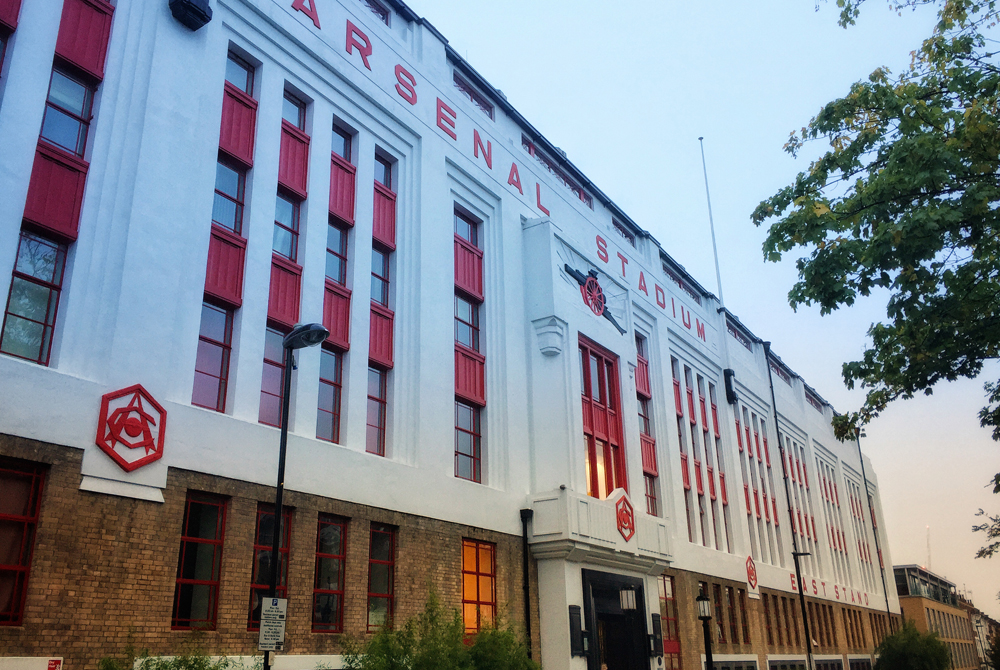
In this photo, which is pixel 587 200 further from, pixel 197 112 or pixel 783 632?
pixel 783 632

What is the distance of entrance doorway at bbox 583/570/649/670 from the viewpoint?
25406 mm

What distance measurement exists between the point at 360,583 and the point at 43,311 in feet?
27.3

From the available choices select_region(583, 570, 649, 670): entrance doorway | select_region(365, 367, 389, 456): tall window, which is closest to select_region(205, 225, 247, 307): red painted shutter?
select_region(365, 367, 389, 456): tall window

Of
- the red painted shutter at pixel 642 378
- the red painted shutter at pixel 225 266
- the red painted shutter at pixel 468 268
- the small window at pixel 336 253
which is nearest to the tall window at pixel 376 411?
the small window at pixel 336 253

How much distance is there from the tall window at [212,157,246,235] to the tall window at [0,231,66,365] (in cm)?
371

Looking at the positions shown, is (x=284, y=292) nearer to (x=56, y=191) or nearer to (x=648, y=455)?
(x=56, y=191)

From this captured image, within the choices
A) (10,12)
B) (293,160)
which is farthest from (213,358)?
(10,12)

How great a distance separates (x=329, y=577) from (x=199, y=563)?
321cm

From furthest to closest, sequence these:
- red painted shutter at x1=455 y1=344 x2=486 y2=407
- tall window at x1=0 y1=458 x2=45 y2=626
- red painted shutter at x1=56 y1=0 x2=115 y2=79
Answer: red painted shutter at x1=455 y1=344 x2=486 y2=407 → red painted shutter at x1=56 y1=0 x2=115 y2=79 → tall window at x1=0 y1=458 x2=45 y2=626

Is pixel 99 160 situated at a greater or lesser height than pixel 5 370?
greater

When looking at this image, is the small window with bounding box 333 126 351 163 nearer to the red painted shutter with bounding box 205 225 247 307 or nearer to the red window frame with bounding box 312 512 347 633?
the red painted shutter with bounding box 205 225 247 307

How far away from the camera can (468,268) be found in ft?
81.6

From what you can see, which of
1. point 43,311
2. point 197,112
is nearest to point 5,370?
point 43,311

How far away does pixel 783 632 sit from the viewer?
41.1 meters
